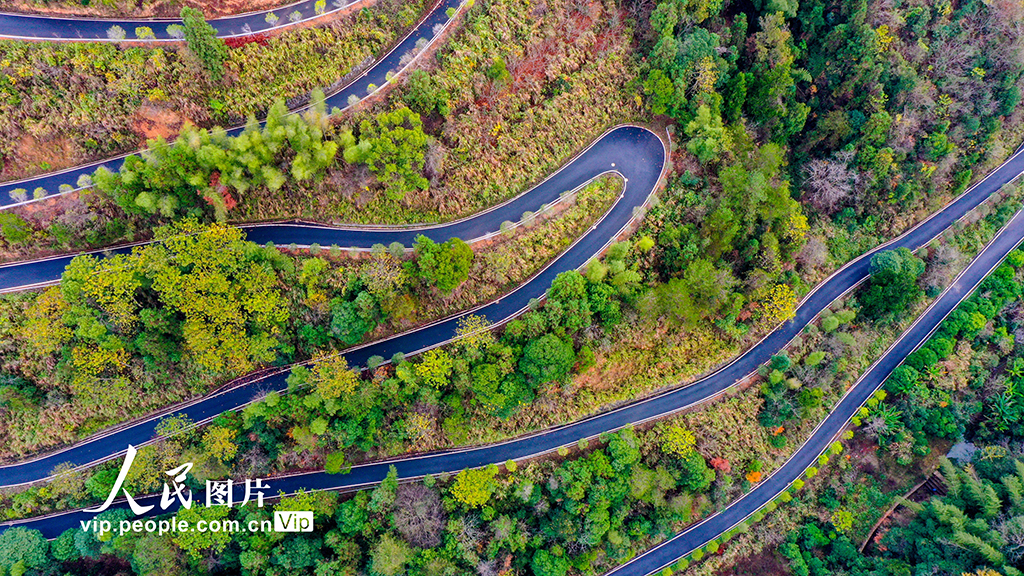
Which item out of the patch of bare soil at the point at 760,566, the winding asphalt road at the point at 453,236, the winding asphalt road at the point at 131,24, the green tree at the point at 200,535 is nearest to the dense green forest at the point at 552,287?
the green tree at the point at 200,535

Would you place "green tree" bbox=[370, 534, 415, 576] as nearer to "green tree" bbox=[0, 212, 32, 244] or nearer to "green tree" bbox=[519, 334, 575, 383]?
"green tree" bbox=[519, 334, 575, 383]

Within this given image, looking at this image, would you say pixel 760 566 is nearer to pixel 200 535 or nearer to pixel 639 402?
pixel 639 402

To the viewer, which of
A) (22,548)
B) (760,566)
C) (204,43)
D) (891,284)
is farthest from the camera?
(891,284)

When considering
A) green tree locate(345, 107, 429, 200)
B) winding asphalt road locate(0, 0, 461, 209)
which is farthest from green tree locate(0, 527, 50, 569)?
green tree locate(345, 107, 429, 200)

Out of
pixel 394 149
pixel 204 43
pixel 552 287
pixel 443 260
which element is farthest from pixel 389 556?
pixel 204 43

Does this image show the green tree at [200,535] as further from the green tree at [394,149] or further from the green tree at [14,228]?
the green tree at [394,149]

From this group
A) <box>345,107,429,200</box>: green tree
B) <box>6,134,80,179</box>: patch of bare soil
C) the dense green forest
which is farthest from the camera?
<box>345,107,429,200</box>: green tree
